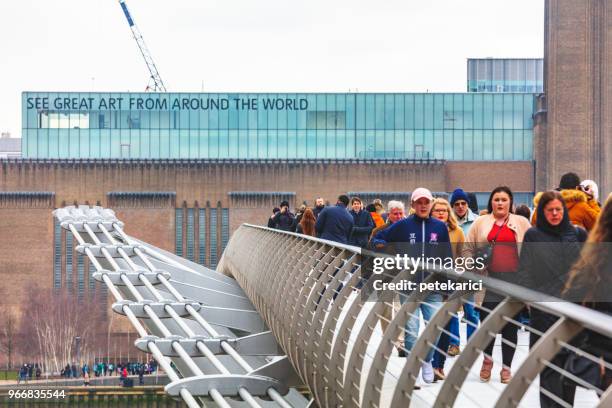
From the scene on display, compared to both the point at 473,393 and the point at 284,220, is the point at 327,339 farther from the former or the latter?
the point at 284,220

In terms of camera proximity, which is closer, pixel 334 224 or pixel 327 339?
pixel 327 339

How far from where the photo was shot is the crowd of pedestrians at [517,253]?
5.08 metres

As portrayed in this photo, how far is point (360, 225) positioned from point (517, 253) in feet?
23.3

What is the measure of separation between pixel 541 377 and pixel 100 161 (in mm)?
64926

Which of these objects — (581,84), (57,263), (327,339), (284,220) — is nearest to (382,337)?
(327,339)

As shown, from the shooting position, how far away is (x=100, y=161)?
69.2 meters

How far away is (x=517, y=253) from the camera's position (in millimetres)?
8531

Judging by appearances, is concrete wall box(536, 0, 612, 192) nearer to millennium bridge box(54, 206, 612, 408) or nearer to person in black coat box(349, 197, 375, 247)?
millennium bridge box(54, 206, 612, 408)

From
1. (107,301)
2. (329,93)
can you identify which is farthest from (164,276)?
(329,93)

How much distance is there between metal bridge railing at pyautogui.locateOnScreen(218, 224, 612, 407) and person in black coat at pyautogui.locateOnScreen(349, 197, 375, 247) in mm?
888

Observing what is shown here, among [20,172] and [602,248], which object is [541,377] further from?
[20,172]

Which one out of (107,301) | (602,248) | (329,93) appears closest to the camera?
(602,248)

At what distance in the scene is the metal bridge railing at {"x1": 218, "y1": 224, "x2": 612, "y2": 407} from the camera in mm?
3678

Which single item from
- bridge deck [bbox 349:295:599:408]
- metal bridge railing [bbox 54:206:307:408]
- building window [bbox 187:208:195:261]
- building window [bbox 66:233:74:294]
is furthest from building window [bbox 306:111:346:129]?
bridge deck [bbox 349:295:599:408]
